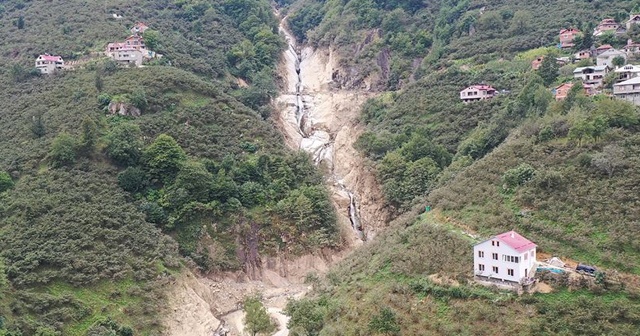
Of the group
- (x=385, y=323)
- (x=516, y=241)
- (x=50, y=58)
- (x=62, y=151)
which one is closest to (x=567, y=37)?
(x=516, y=241)

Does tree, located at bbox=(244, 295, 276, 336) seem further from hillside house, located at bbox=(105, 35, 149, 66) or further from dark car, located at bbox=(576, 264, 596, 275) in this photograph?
hillside house, located at bbox=(105, 35, 149, 66)

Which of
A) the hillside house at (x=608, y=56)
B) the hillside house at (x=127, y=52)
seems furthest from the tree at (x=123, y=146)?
the hillside house at (x=608, y=56)

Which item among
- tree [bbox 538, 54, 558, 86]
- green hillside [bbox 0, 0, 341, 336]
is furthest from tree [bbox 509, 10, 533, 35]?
green hillside [bbox 0, 0, 341, 336]

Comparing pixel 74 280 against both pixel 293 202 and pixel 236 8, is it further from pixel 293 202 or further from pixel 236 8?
pixel 236 8

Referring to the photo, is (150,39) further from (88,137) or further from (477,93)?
(477,93)

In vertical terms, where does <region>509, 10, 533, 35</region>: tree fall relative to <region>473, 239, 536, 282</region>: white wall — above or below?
above

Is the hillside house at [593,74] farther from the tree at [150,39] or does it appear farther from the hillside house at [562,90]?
the tree at [150,39]
